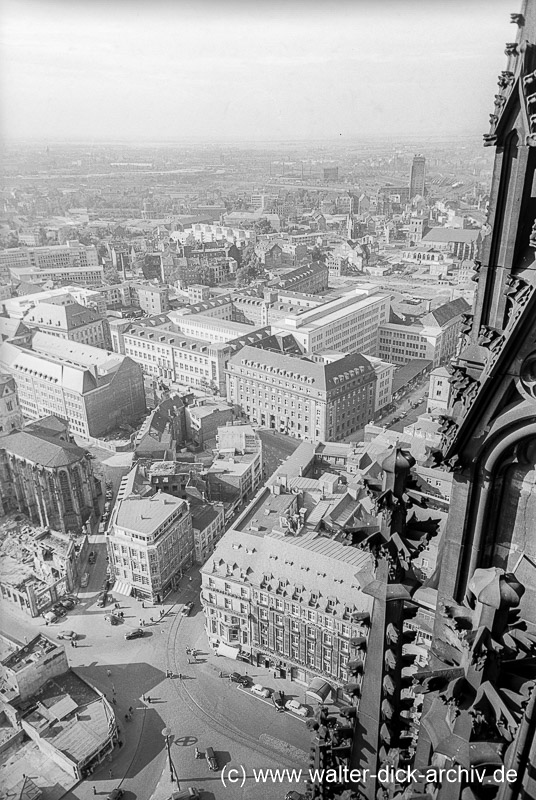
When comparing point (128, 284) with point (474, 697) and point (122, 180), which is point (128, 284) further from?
point (122, 180)

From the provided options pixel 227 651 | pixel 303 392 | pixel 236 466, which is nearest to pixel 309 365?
pixel 303 392

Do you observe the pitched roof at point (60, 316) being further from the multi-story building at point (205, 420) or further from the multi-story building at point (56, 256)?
the multi-story building at point (56, 256)

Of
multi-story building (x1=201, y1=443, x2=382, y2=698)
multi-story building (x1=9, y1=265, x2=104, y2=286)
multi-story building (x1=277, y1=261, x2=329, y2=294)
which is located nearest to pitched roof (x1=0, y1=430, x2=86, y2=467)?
multi-story building (x1=201, y1=443, x2=382, y2=698)

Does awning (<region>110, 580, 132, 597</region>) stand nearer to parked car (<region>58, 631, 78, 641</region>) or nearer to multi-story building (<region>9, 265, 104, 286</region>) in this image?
parked car (<region>58, 631, 78, 641</region>)

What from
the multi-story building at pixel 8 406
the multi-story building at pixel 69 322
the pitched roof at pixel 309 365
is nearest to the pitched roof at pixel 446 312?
the pitched roof at pixel 309 365

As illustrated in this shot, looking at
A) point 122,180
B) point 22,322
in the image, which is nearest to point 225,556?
point 22,322

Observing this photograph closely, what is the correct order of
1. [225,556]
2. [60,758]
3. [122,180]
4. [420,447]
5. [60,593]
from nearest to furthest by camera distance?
[60,758] → [225,556] → [60,593] → [420,447] → [122,180]
